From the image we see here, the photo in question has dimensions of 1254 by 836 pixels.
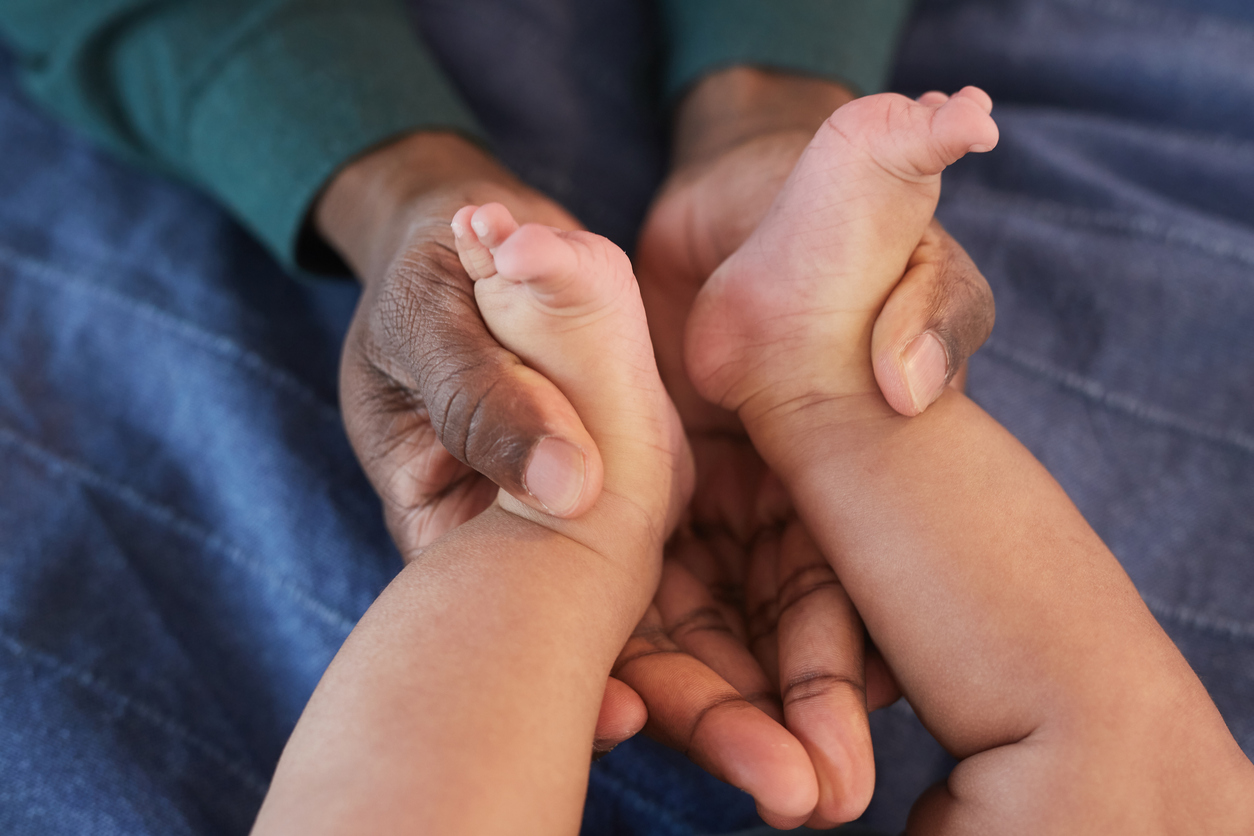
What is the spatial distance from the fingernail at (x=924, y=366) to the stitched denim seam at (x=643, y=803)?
0.47 meters

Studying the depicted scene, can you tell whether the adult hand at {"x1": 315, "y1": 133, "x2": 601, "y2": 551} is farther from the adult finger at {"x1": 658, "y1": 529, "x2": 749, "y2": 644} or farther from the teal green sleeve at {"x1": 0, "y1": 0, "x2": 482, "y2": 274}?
the adult finger at {"x1": 658, "y1": 529, "x2": 749, "y2": 644}

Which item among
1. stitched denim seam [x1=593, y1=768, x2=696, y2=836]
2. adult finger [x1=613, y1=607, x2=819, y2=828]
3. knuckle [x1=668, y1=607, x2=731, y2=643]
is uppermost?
adult finger [x1=613, y1=607, x2=819, y2=828]

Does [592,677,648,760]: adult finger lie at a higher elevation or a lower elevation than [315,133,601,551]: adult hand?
lower

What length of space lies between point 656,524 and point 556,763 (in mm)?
235

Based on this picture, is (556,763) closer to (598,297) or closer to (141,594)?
(598,297)

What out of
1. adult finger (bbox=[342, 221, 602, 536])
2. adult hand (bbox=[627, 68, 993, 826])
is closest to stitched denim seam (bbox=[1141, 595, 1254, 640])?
adult hand (bbox=[627, 68, 993, 826])

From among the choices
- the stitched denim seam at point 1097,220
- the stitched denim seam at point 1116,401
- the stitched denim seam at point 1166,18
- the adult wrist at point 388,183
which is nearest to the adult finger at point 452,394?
the adult wrist at point 388,183

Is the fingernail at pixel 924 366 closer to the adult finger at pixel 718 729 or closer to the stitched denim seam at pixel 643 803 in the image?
the adult finger at pixel 718 729

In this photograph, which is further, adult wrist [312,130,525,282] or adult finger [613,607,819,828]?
adult wrist [312,130,525,282]

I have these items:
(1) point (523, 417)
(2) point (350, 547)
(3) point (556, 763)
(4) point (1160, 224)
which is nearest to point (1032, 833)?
(3) point (556, 763)

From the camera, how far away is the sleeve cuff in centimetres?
105

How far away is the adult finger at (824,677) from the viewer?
65 centimetres

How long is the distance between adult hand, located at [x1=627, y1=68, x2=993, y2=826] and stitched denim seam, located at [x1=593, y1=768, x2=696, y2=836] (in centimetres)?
16

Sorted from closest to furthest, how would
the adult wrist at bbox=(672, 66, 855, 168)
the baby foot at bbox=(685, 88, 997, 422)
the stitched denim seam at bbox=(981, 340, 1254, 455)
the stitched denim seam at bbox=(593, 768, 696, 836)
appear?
the baby foot at bbox=(685, 88, 997, 422) < the stitched denim seam at bbox=(593, 768, 696, 836) < the stitched denim seam at bbox=(981, 340, 1254, 455) < the adult wrist at bbox=(672, 66, 855, 168)
